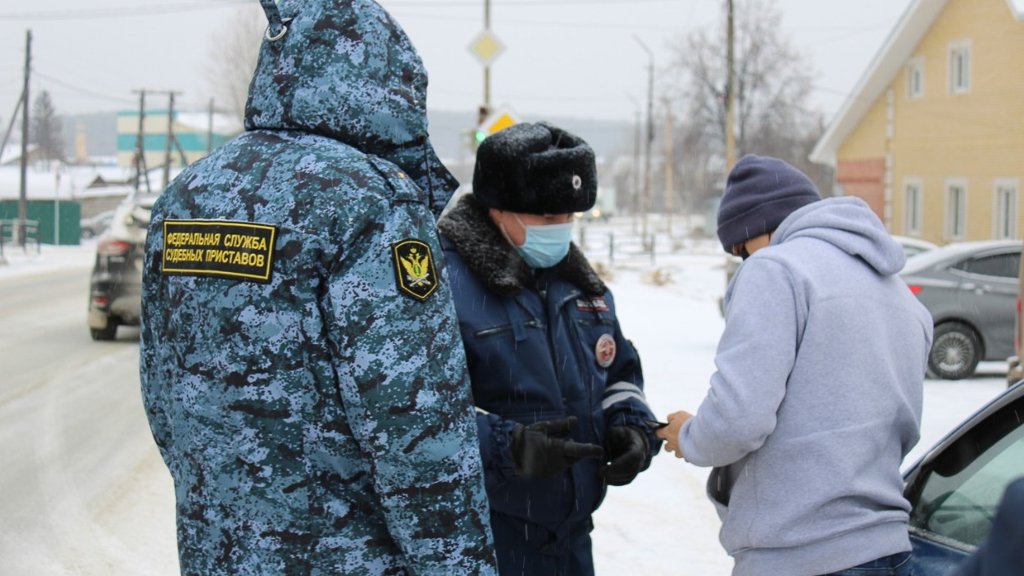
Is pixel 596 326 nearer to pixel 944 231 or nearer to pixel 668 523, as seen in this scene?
pixel 668 523

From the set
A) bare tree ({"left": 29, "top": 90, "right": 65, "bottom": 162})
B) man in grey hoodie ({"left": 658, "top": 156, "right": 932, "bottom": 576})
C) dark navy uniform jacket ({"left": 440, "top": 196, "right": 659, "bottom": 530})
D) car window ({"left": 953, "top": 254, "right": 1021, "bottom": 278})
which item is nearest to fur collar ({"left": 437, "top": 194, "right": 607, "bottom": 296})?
dark navy uniform jacket ({"left": 440, "top": 196, "right": 659, "bottom": 530})

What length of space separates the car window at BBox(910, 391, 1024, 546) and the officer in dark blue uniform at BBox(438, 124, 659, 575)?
720 mm

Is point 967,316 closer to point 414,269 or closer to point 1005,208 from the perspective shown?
point 414,269

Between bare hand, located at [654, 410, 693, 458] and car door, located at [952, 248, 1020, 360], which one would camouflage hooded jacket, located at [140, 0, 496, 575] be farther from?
car door, located at [952, 248, 1020, 360]

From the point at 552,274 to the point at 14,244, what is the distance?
142 feet

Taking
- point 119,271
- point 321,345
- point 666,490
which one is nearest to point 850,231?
point 321,345

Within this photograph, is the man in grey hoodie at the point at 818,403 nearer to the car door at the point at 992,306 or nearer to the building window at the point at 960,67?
the car door at the point at 992,306

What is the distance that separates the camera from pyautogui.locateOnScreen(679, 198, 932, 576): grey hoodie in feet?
7.87

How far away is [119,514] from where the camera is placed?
20.9ft

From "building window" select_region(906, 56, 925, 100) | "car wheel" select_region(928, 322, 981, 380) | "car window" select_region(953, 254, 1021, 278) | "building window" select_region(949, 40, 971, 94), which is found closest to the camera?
"car wheel" select_region(928, 322, 981, 380)

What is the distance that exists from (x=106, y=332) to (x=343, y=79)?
43.6 ft

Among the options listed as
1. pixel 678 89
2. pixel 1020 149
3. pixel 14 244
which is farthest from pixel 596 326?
pixel 678 89

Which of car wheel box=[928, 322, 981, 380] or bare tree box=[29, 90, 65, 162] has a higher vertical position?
bare tree box=[29, 90, 65, 162]

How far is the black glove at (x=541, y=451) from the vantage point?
2.48m
